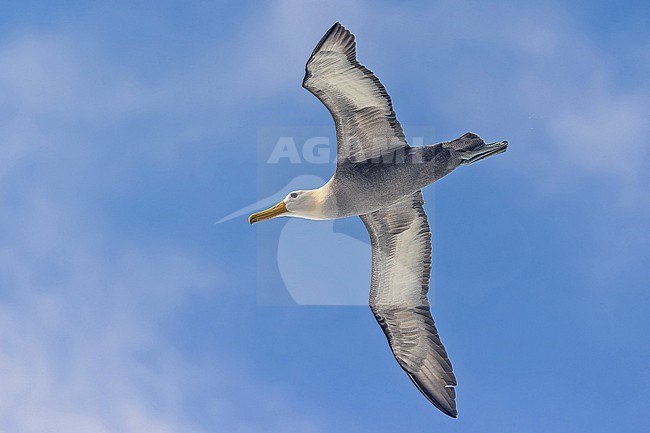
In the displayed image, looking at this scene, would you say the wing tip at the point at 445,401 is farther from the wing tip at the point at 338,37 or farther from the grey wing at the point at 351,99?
the wing tip at the point at 338,37

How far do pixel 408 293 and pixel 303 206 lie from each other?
8.73 ft

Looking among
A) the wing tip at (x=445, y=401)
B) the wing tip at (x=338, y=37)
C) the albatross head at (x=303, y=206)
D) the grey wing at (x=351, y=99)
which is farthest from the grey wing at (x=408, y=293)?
the wing tip at (x=338, y=37)

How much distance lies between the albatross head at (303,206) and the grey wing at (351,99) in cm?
81

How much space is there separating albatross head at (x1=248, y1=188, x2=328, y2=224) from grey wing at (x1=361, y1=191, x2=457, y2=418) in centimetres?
124

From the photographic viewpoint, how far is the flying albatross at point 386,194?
15250 mm

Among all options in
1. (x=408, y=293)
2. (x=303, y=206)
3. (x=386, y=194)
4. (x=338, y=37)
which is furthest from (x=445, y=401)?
(x=338, y=37)

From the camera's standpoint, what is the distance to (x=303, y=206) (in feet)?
54.3

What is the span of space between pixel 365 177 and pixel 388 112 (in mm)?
1146

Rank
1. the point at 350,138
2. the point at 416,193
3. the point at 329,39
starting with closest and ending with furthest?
the point at 329,39, the point at 350,138, the point at 416,193

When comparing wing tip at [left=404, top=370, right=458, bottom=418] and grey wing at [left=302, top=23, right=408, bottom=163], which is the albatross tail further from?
wing tip at [left=404, top=370, right=458, bottom=418]

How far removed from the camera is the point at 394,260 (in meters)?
17.4

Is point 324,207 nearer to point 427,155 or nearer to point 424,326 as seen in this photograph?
point 427,155

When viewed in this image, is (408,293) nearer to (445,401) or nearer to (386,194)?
(445,401)

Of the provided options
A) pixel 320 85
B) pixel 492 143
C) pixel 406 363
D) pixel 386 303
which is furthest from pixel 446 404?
pixel 320 85
